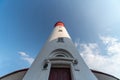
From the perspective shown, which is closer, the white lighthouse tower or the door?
the white lighthouse tower

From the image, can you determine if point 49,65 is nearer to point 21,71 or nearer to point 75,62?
point 75,62

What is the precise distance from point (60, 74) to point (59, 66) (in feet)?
1.80

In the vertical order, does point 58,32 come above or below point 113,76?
above

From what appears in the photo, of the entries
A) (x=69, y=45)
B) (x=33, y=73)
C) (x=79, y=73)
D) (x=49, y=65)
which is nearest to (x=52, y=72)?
(x=49, y=65)

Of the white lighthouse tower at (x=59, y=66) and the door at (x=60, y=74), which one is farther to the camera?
the door at (x=60, y=74)

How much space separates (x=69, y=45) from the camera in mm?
9977

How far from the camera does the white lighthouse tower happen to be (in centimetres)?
789

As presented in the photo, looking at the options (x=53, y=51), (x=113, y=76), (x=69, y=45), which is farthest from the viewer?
(x=113, y=76)

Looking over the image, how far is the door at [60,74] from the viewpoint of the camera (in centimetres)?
843

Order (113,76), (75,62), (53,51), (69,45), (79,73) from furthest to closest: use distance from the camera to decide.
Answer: (113,76), (69,45), (53,51), (75,62), (79,73)

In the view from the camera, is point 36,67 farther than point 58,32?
No

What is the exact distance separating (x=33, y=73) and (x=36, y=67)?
1.70 feet

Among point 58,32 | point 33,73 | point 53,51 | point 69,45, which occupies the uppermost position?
point 58,32

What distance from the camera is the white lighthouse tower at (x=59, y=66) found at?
789cm
